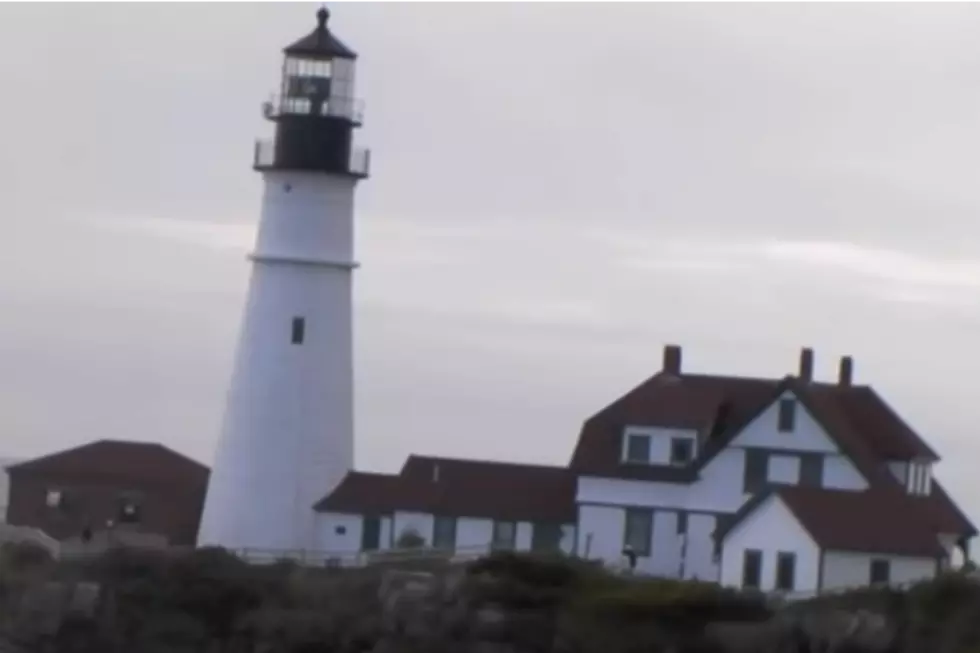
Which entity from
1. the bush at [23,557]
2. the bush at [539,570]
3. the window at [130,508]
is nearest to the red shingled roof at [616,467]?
the bush at [23,557]

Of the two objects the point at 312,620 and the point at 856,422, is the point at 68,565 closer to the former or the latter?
the point at 312,620

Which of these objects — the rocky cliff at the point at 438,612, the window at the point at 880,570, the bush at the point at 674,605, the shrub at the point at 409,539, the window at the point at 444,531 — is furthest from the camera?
the window at the point at 444,531

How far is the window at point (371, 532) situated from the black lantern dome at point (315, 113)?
5195mm

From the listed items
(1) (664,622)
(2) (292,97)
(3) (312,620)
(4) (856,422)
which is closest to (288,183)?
(2) (292,97)

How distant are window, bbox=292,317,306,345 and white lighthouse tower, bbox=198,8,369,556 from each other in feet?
0.05

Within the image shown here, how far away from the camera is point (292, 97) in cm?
4931

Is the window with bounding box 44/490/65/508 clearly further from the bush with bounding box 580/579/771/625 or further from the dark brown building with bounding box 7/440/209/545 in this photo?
the bush with bounding box 580/579/771/625

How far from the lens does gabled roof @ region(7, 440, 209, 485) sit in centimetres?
5953

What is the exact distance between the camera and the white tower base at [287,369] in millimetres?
48438

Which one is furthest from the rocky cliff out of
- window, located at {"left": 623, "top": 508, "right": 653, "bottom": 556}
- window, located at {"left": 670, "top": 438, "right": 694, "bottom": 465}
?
window, located at {"left": 670, "top": 438, "right": 694, "bottom": 465}

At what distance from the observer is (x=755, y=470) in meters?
49.1

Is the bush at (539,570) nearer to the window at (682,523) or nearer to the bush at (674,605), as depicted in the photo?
the bush at (674,605)

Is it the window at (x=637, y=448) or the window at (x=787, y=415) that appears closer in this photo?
the window at (x=787, y=415)

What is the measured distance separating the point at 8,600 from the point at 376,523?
1051 centimetres
